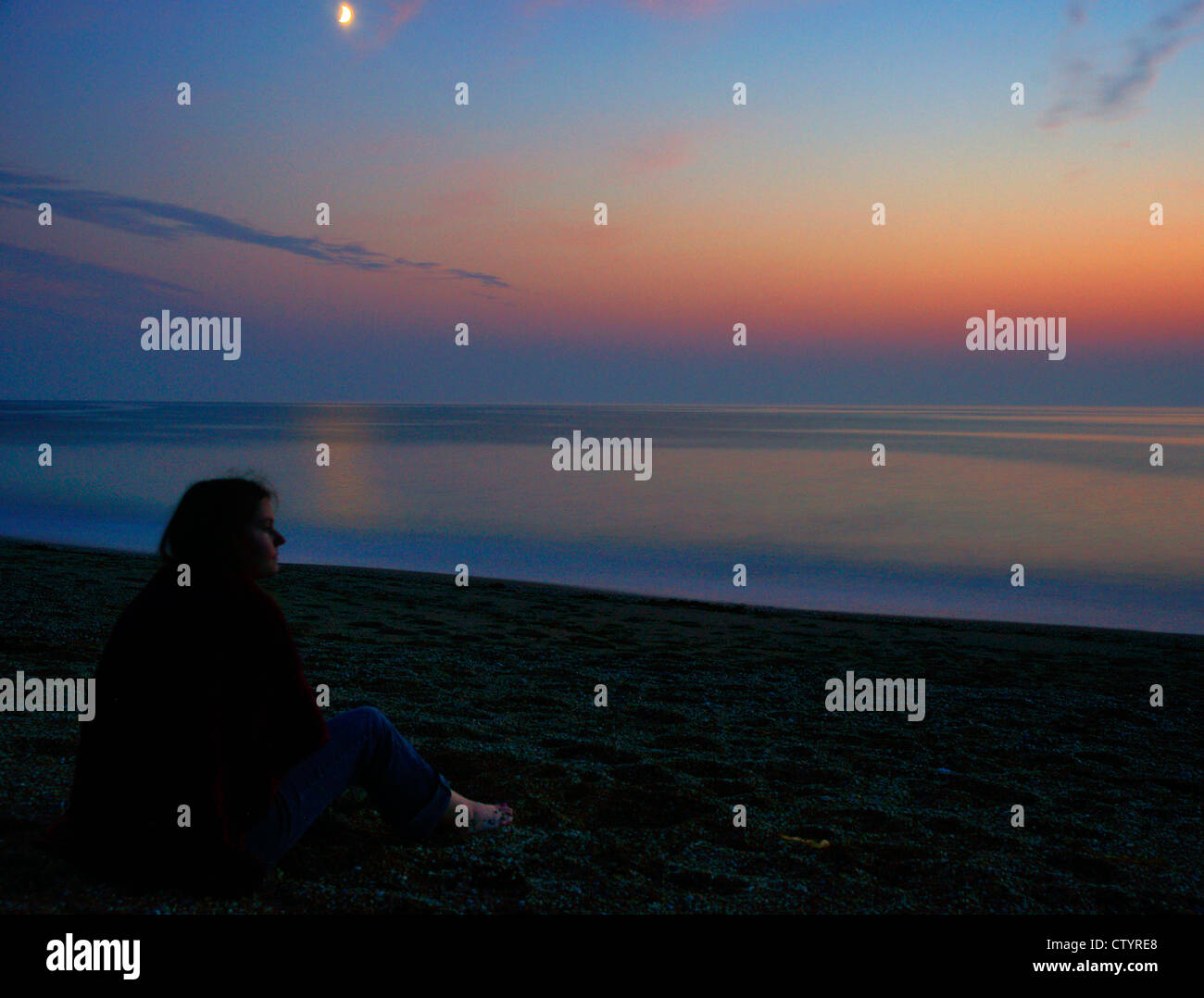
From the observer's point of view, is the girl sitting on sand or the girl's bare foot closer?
the girl sitting on sand

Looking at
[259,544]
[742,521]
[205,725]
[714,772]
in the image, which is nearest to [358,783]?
[205,725]

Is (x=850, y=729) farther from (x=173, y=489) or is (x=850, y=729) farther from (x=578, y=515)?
(x=173, y=489)

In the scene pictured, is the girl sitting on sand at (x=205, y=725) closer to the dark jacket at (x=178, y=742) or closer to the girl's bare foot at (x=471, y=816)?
the dark jacket at (x=178, y=742)

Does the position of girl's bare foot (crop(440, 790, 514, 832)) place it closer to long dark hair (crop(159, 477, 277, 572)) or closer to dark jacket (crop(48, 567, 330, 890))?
dark jacket (crop(48, 567, 330, 890))

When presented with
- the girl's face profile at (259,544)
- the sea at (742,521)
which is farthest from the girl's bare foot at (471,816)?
the sea at (742,521)

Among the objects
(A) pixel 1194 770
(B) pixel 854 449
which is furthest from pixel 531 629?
(B) pixel 854 449

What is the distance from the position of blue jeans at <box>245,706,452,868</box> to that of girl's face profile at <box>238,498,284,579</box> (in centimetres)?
67

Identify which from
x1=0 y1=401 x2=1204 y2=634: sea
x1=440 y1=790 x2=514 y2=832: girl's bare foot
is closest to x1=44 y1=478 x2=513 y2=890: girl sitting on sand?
x1=0 y1=401 x2=1204 y2=634: sea

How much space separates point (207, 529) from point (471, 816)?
1.71m

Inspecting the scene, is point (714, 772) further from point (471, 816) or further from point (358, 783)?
point (358, 783)

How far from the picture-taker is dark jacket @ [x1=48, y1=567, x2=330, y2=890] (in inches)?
123

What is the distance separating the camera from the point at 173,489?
30.5 metres

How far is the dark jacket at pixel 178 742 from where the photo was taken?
3.13m

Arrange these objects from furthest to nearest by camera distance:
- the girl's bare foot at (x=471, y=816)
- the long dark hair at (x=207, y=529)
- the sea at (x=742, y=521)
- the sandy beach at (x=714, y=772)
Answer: the sea at (x=742, y=521) → the girl's bare foot at (x=471, y=816) → the sandy beach at (x=714, y=772) → the long dark hair at (x=207, y=529)
